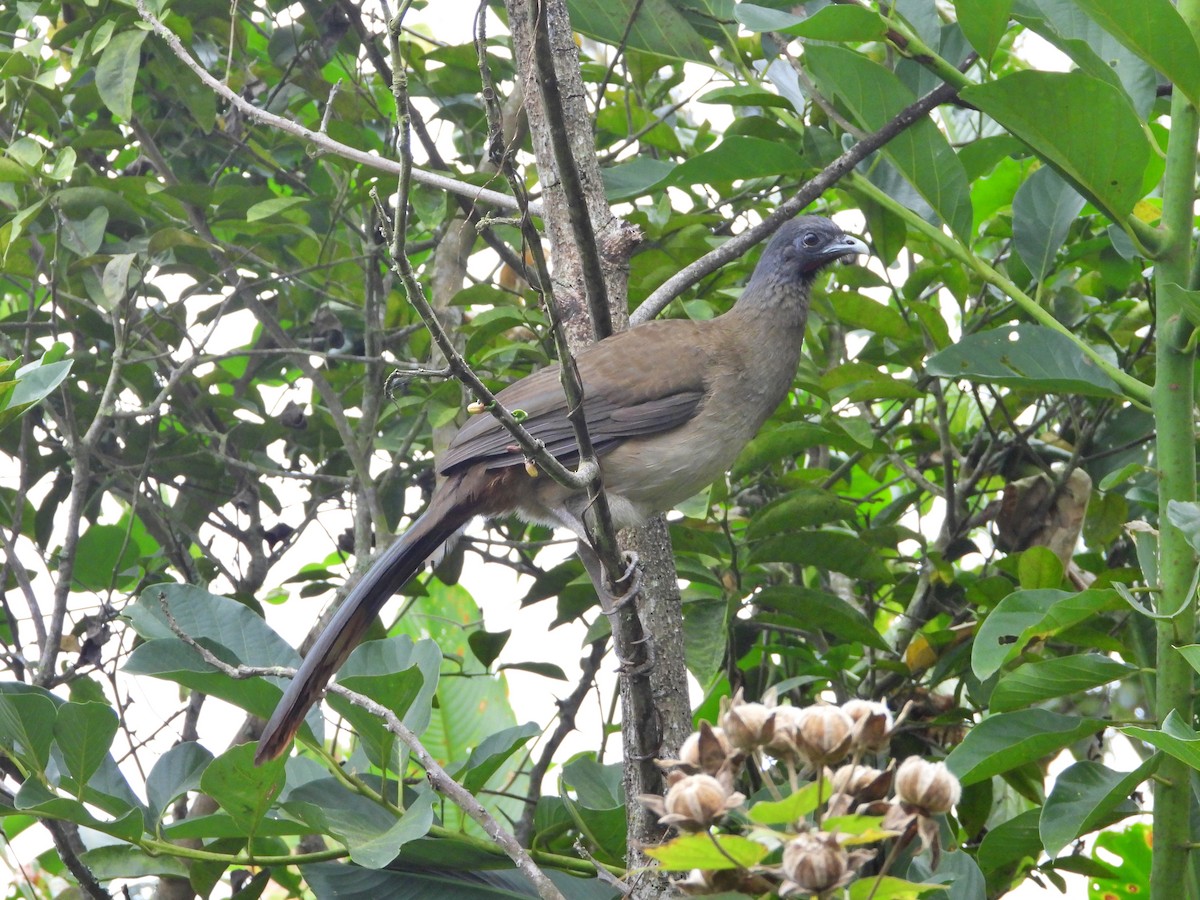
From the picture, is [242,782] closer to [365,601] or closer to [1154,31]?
[365,601]

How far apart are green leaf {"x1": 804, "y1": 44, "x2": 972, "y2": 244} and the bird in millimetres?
778

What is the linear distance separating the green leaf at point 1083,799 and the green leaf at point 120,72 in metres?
2.57

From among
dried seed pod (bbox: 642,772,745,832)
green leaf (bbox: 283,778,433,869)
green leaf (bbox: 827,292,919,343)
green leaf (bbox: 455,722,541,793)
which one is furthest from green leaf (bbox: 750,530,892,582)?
dried seed pod (bbox: 642,772,745,832)

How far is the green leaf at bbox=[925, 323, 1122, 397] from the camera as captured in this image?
97.8 inches

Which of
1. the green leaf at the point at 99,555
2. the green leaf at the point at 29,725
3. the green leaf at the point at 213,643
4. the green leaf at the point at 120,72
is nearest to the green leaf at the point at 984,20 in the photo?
the green leaf at the point at 213,643

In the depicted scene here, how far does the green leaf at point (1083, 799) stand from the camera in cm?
217

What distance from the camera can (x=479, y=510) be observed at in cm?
335

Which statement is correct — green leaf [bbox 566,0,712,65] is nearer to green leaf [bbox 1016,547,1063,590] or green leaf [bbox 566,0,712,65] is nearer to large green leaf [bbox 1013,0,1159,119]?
large green leaf [bbox 1013,0,1159,119]

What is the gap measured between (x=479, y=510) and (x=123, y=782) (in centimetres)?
118

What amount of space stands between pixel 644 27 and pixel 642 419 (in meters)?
1.02

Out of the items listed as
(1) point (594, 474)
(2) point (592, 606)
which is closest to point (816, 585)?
(2) point (592, 606)

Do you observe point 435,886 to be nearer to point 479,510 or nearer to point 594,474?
point 594,474

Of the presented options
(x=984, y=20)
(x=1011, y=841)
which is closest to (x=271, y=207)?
(x=984, y=20)

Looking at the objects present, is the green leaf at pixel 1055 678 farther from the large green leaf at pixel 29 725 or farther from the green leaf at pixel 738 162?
the large green leaf at pixel 29 725
